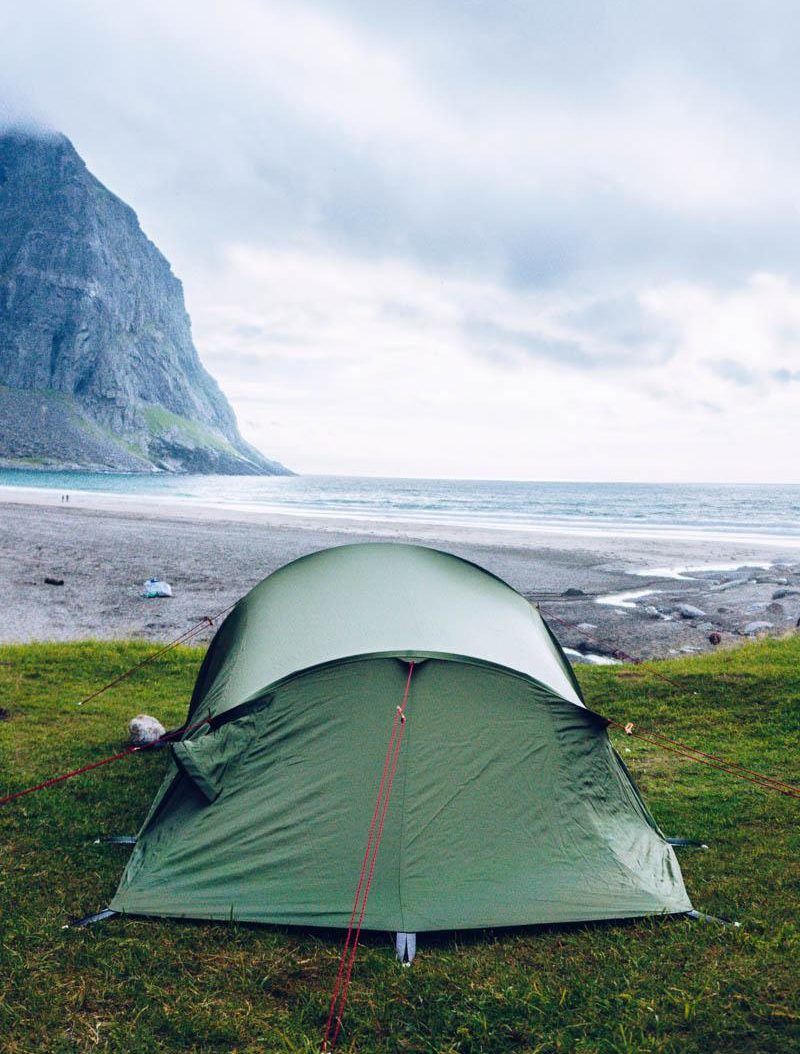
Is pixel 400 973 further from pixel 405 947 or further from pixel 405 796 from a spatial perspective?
pixel 405 796

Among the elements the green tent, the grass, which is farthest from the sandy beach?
the green tent

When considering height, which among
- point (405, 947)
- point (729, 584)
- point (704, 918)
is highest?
point (729, 584)

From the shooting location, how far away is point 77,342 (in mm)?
158875


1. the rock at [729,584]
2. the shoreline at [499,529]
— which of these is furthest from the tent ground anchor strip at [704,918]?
the shoreline at [499,529]

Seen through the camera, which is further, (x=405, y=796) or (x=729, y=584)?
(x=729, y=584)

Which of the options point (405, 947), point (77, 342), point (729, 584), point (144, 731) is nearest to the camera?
point (405, 947)

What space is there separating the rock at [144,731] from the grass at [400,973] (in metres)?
1.26

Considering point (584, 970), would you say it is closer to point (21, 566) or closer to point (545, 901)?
point (545, 901)

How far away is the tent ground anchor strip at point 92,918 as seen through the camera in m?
4.25

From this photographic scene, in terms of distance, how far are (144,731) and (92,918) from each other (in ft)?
10.7

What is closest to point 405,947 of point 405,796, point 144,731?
point 405,796

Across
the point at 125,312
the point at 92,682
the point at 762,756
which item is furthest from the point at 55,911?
the point at 125,312

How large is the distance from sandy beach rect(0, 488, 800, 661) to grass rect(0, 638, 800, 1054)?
8.24 metres

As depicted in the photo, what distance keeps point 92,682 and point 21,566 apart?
513 inches
